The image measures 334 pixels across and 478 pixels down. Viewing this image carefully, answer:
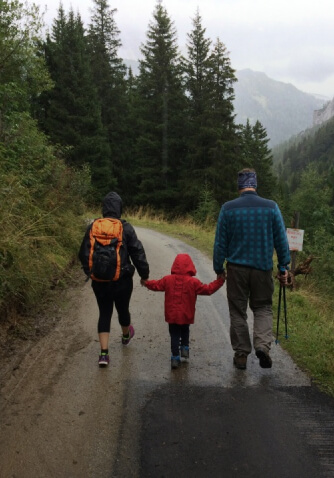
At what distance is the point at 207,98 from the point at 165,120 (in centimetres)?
349

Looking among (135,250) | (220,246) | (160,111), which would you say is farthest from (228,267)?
(160,111)

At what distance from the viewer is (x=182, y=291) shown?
13.5ft

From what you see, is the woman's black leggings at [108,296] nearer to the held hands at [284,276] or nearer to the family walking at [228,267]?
the family walking at [228,267]

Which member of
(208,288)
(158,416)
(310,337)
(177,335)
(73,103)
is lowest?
(310,337)

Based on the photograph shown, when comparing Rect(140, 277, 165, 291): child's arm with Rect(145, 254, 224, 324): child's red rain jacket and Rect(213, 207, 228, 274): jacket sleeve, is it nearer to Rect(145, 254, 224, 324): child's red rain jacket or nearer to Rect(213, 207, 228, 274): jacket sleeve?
Rect(145, 254, 224, 324): child's red rain jacket

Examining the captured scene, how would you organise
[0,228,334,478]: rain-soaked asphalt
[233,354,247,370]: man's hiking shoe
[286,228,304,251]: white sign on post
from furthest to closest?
[286,228,304,251]: white sign on post, [233,354,247,370]: man's hiking shoe, [0,228,334,478]: rain-soaked asphalt

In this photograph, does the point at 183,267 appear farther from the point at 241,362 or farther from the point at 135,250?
the point at 241,362

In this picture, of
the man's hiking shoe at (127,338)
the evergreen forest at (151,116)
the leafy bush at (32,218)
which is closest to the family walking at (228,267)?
the man's hiking shoe at (127,338)

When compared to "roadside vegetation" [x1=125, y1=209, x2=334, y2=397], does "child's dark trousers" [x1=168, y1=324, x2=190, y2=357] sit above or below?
above

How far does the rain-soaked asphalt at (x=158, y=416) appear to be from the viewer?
2.59 metres

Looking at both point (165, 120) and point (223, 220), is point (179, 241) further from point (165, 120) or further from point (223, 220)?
point (165, 120)

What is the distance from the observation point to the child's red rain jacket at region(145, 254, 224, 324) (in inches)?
160

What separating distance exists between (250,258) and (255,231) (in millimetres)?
305

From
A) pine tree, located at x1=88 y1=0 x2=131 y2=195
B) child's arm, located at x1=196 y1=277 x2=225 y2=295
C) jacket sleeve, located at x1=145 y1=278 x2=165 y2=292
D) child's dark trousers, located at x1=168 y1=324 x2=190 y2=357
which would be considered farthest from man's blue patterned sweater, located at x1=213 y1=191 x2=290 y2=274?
pine tree, located at x1=88 y1=0 x2=131 y2=195
